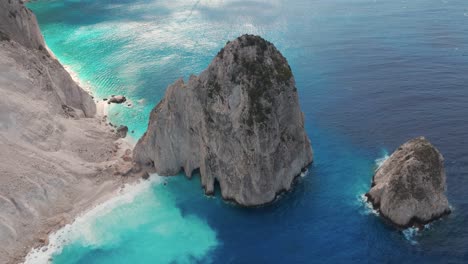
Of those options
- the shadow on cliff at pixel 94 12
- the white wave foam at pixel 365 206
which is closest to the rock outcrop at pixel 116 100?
the white wave foam at pixel 365 206

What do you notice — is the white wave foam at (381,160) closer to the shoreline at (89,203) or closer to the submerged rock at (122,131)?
the shoreline at (89,203)

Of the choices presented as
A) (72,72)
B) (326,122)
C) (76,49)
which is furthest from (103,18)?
(326,122)

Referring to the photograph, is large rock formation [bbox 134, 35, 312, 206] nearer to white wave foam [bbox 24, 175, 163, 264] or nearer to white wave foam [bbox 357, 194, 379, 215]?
white wave foam [bbox 357, 194, 379, 215]

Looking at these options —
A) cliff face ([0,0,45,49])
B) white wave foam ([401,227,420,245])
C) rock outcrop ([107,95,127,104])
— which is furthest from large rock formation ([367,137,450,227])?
cliff face ([0,0,45,49])

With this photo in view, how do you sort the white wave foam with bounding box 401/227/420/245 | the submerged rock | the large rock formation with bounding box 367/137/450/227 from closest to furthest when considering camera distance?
the white wave foam with bounding box 401/227/420/245, the large rock formation with bounding box 367/137/450/227, the submerged rock

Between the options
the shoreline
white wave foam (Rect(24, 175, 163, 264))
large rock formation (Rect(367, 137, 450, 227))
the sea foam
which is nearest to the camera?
large rock formation (Rect(367, 137, 450, 227))

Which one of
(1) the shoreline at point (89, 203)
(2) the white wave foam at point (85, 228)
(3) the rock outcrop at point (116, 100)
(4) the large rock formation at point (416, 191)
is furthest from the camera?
(3) the rock outcrop at point (116, 100)
